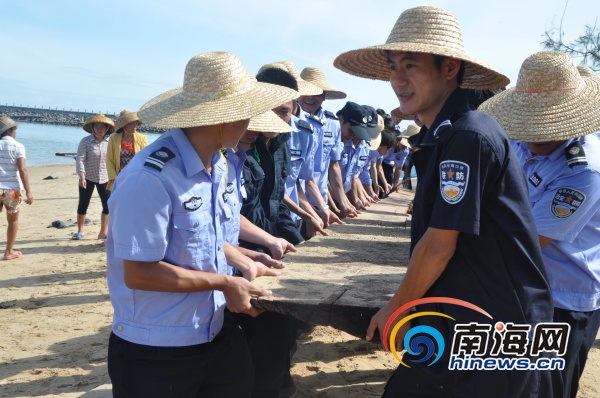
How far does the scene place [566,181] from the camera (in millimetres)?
2262

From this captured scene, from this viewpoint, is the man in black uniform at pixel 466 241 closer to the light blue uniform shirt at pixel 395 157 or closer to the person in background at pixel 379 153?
the person in background at pixel 379 153

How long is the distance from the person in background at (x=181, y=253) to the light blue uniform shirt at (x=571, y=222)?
1154 millimetres

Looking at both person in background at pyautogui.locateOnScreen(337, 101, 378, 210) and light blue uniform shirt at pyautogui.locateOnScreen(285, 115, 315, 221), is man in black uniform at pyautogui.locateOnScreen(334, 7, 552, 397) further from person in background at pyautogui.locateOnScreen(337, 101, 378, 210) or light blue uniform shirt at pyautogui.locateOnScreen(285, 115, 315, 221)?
person in background at pyautogui.locateOnScreen(337, 101, 378, 210)

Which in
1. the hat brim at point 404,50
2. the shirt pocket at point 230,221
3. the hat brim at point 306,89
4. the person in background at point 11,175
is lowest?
the person in background at point 11,175

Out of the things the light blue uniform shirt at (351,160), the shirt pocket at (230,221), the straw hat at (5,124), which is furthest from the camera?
the straw hat at (5,124)

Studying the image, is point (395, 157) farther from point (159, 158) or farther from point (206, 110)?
point (159, 158)

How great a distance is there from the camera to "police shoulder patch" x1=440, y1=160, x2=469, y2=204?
1611 mm

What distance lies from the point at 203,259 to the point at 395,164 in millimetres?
10598

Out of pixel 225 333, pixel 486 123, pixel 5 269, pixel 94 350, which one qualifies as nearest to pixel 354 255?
pixel 225 333

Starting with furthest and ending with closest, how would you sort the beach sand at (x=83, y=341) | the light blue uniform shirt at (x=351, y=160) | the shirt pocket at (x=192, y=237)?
A: 1. the light blue uniform shirt at (x=351, y=160)
2. the beach sand at (x=83, y=341)
3. the shirt pocket at (x=192, y=237)

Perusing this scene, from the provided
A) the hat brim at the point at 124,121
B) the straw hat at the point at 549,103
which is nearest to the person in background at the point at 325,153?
the hat brim at the point at 124,121

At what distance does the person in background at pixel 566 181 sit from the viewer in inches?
87.6

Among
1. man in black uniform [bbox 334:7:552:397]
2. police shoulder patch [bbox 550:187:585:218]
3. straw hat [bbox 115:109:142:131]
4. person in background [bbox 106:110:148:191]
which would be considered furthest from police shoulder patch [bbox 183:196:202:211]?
person in background [bbox 106:110:148:191]

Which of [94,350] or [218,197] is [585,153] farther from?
[94,350]
